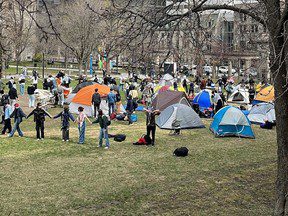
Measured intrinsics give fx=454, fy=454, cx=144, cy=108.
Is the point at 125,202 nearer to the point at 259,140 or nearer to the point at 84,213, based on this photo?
the point at 84,213

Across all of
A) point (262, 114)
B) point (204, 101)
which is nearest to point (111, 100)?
point (204, 101)

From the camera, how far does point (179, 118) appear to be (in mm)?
19938

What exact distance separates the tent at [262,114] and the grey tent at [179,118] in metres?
3.39

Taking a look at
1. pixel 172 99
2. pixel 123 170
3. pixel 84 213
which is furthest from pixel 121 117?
pixel 84 213

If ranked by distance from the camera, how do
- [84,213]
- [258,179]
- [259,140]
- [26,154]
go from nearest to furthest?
[84,213], [258,179], [26,154], [259,140]

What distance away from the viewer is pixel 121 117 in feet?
73.8

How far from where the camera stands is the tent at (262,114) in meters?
22.1

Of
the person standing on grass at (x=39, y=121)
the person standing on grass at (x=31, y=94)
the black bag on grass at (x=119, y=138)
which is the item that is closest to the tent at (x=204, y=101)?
the black bag on grass at (x=119, y=138)

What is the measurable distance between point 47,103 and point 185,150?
13.4 metres

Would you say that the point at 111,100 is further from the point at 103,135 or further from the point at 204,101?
the point at 103,135

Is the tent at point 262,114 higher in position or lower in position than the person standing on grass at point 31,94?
lower

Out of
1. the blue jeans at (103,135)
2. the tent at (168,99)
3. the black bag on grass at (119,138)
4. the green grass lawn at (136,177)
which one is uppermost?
the tent at (168,99)

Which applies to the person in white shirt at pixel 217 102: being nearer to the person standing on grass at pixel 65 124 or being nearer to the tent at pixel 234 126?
the tent at pixel 234 126

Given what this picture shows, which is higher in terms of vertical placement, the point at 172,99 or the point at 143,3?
the point at 143,3
